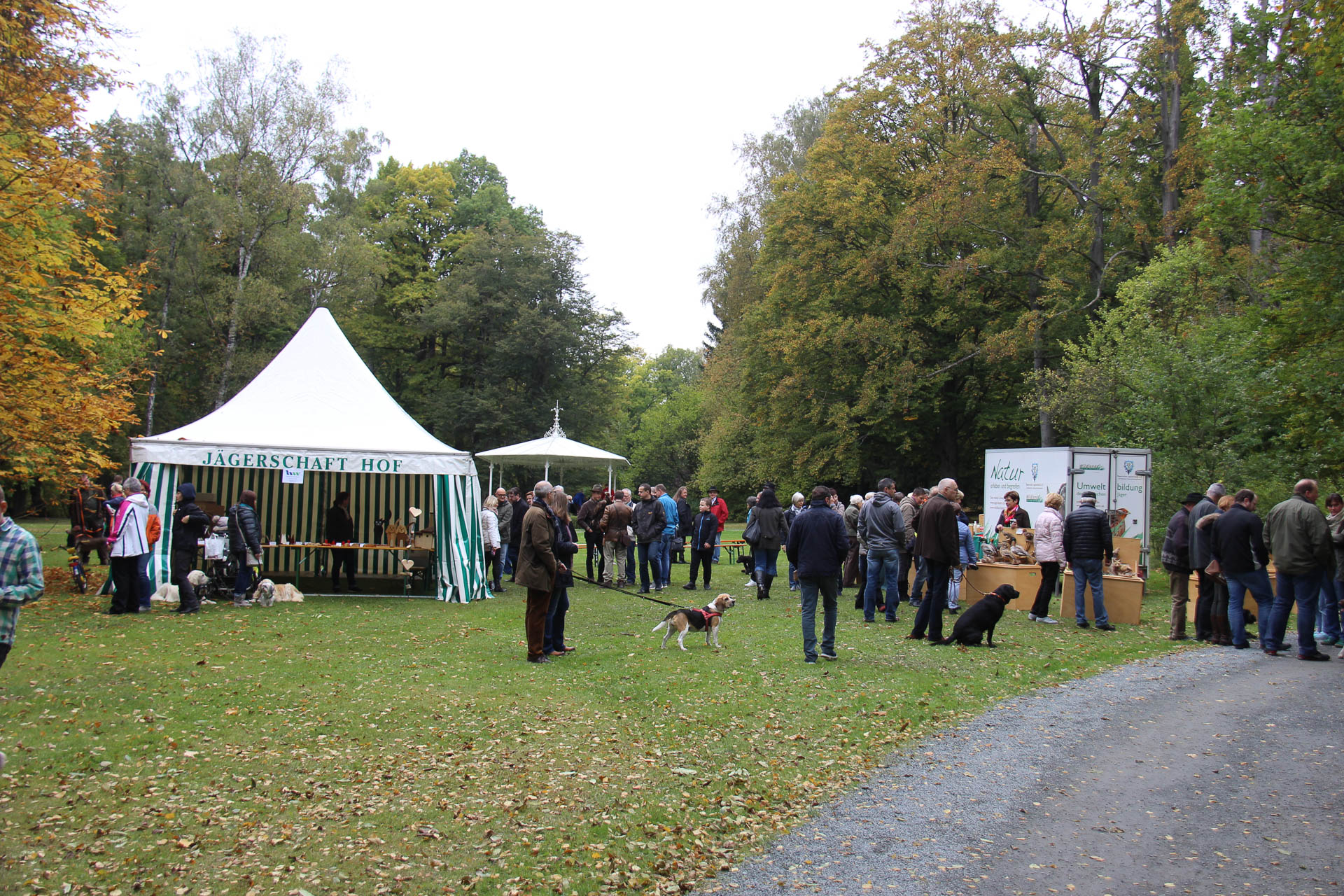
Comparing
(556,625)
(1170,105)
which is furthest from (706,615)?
(1170,105)

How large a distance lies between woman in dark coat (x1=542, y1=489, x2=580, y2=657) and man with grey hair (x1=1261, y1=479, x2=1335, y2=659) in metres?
7.21

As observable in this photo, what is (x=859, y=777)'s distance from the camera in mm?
5207

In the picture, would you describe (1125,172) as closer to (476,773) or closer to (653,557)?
(653,557)

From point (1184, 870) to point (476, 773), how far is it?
11.7 feet

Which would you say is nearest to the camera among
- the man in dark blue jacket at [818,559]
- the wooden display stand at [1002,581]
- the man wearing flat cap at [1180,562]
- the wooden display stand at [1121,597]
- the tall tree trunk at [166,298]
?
the man in dark blue jacket at [818,559]

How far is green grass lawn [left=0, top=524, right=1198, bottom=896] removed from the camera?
389 centimetres

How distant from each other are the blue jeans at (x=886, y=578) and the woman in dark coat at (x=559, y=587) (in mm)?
4216

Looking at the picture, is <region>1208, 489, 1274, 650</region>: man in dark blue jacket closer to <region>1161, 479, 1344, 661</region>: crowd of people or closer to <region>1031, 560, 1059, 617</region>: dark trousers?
<region>1161, 479, 1344, 661</region>: crowd of people

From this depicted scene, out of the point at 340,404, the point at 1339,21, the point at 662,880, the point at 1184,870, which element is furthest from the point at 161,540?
the point at 1339,21

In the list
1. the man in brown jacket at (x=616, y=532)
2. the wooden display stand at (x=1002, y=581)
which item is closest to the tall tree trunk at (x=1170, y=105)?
the wooden display stand at (x=1002, y=581)

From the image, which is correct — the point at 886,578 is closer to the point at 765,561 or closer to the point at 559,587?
the point at 765,561

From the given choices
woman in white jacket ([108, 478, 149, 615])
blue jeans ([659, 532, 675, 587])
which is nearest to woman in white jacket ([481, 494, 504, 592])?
blue jeans ([659, 532, 675, 587])

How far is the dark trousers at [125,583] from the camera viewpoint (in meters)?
11.0

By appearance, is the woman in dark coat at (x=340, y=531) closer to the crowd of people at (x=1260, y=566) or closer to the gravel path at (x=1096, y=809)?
the gravel path at (x=1096, y=809)
